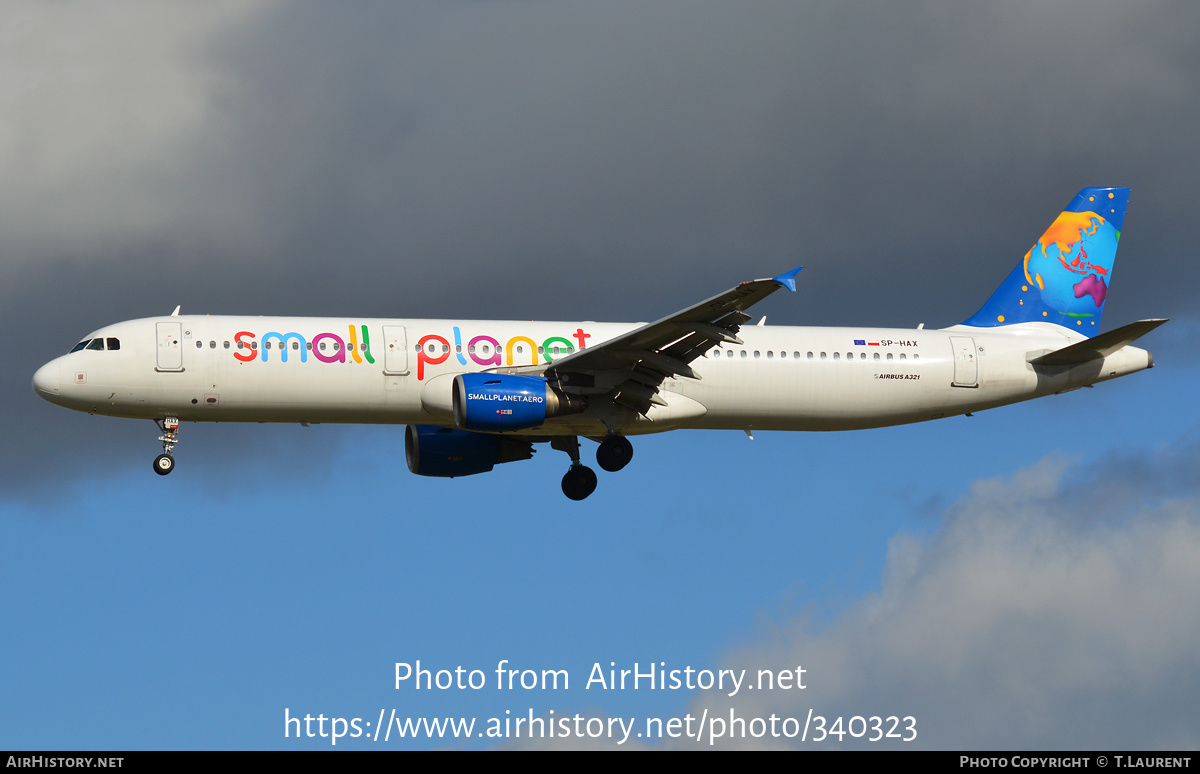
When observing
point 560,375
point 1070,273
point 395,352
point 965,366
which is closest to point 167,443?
point 395,352

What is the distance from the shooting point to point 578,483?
44625mm

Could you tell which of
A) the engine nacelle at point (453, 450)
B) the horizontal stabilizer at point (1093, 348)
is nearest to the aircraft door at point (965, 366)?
the horizontal stabilizer at point (1093, 348)

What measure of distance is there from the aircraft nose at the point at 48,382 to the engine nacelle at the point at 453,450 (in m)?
10.4

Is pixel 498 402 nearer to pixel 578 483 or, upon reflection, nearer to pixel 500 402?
pixel 500 402

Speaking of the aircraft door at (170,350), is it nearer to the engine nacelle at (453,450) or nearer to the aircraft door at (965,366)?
the engine nacelle at (453,450)

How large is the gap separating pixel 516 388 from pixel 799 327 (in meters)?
9.22

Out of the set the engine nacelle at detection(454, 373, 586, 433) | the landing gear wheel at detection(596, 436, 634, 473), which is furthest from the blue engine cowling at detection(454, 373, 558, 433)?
the landing gear wheel at detection(596, 436, 634, 473)

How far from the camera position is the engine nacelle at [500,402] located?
130ft

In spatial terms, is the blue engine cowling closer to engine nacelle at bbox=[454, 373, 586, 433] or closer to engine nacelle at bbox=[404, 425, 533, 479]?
engine nacelle at bbox=[454, 373, 586, 433]

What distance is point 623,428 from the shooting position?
140 ft

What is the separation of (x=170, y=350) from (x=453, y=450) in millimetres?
9271

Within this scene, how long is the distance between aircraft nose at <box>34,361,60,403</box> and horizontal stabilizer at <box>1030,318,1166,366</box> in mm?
27522
